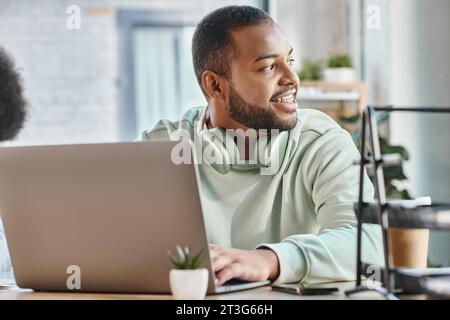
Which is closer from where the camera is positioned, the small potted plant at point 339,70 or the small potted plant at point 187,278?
the small potted plant at point 187,278

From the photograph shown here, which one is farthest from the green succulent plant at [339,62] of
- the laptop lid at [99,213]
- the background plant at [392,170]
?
the laptop lid at [99,213]

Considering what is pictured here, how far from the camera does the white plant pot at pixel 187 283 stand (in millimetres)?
1054

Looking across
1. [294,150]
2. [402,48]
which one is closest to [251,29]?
[294,150]

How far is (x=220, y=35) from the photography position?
1712 millimetres

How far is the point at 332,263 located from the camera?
1.29m

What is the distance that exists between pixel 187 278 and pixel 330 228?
0.44m

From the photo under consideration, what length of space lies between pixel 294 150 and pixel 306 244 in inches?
14.0

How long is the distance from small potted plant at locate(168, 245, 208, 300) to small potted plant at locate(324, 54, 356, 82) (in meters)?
2.85

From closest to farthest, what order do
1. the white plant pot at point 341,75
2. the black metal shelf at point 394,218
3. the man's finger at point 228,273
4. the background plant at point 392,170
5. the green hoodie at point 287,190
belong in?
the black metal shelf at point 394,218 < the man's finger at point 228,273 < the green hoodie at point 287,190 < the background plant at point 392,170 < the white plant pot at point 341,75

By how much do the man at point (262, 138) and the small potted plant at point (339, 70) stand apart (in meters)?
2.14

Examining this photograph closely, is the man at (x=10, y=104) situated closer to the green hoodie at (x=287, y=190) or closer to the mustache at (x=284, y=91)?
the green hoodie at (x=287, y=190)

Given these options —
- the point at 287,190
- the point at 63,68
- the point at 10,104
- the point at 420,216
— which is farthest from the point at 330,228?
the point at 63,68

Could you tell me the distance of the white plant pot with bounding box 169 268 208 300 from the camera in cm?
105

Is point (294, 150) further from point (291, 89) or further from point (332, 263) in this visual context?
point (332, 263)
